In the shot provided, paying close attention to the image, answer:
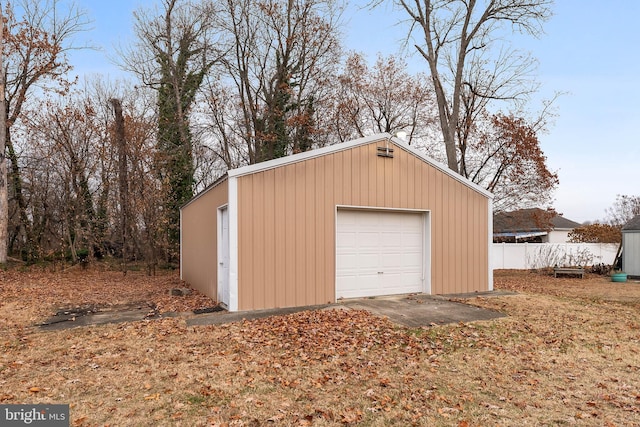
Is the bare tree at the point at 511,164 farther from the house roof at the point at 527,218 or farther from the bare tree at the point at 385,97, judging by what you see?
the bare tree at the point at 385,97

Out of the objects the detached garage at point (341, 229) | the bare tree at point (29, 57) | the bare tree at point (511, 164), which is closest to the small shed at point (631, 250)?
the bare tree at point (511, 164)

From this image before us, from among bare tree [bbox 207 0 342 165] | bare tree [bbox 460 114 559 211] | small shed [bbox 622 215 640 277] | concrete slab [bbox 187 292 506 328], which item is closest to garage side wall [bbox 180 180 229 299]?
concrete slab [bbox 187 292 506 328]

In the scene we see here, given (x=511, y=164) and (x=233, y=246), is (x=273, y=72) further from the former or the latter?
(x=233, y=246)

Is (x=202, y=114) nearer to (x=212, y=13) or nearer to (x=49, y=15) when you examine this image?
(x=212, y=13)

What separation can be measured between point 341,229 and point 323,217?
58 cm

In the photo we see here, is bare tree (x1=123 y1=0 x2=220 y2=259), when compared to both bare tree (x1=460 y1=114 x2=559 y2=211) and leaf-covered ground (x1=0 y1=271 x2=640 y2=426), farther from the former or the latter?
bare tree (x1=460 y1=114 x2=559 y2=211)

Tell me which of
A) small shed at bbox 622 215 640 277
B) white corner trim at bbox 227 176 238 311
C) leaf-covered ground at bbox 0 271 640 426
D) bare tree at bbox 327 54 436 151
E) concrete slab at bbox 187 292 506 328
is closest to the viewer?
leaf-covered ground at bbox 0 271 640 426

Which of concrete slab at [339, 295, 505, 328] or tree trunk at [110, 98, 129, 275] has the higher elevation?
tree trunk at [110, 98, 129, 275]

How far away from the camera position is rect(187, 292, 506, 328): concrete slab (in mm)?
5996

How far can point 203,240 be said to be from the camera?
9.20m

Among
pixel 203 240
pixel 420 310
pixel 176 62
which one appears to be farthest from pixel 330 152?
pixel 176 62

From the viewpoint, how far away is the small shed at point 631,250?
550 inches

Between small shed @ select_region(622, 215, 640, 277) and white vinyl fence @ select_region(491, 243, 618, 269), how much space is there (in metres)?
1.95

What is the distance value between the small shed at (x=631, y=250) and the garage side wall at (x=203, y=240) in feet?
50.4
